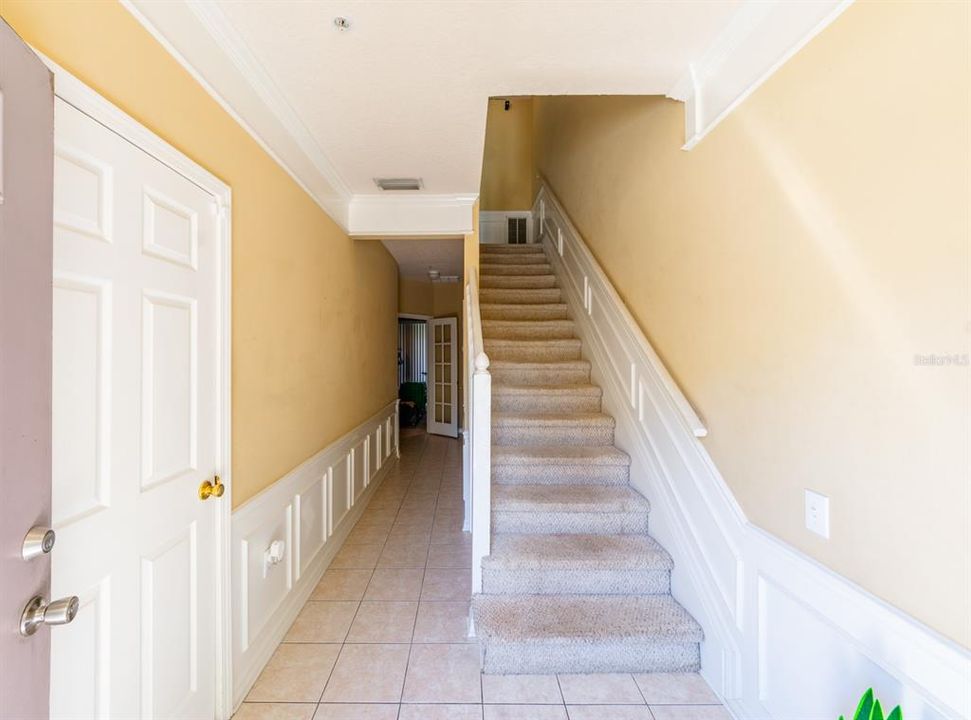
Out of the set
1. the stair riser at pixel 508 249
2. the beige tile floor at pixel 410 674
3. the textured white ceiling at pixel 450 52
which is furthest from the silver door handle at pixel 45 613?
the stair riser at pixel 508 249

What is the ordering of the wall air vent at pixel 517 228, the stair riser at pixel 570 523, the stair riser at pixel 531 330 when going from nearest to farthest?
the stair riser at pixel 570 523
the stair riser at pixel 531 330
the wall air vent at pixel 517 228

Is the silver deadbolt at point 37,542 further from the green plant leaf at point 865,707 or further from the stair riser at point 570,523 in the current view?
the stair riser at point 570,523

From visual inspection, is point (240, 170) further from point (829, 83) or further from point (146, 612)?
point (829, 83)

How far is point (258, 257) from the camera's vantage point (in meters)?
1.99

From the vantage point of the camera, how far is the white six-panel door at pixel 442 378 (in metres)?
7.21

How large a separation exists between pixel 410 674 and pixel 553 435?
151 centimetres

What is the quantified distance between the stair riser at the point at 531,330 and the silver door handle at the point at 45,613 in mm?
3150

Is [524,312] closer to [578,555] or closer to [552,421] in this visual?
[552,421]

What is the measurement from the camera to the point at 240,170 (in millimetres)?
1844

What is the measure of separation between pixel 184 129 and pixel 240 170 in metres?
0.37

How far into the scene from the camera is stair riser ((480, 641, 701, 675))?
1.93 meters

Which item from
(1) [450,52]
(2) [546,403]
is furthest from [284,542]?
(1) [450,52]

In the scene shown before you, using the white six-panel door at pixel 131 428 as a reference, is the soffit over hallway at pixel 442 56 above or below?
above

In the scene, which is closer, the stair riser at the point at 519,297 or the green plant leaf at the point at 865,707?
the green plant leaf at the point at 865,707
